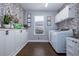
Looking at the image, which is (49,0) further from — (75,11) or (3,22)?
(75,11)

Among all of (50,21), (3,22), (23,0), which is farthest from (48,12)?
(23,0)

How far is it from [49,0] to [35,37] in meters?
8.97

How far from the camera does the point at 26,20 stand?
1071 cm

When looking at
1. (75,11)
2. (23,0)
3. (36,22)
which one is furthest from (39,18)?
(23,0)

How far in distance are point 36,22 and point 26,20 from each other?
2.61 ft

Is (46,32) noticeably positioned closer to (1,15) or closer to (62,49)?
(62,49)

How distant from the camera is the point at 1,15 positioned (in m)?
4.76

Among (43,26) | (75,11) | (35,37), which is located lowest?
(35,37)

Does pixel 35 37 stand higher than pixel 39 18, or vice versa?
pixel 39 18

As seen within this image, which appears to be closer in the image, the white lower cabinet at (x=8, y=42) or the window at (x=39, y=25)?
the white lower cabinet at (x=8, y=42)

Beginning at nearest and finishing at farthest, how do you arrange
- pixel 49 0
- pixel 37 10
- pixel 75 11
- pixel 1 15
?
pixel 49 0
pixel 1 15
pixel 75 11
pixel 37 10

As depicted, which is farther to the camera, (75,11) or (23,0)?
(75,11)

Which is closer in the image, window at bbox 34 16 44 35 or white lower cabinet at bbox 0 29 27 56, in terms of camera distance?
white lower cabinet at bbox 0 29 27 56

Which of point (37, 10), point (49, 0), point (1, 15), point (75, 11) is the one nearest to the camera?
point (49, 0)
